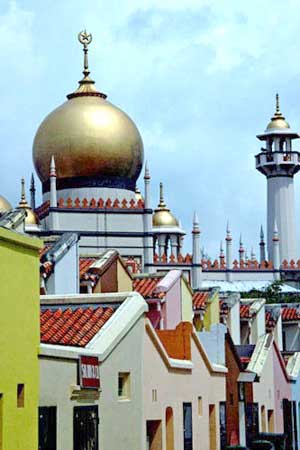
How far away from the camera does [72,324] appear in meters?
18.0

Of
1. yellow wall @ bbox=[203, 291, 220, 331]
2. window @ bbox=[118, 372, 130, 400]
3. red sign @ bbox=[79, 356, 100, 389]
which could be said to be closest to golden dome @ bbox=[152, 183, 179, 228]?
yellow wall @ bbox=[203, 291, 220, 331]

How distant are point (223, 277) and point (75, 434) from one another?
51350mm

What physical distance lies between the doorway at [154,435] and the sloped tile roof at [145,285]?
5.72 m

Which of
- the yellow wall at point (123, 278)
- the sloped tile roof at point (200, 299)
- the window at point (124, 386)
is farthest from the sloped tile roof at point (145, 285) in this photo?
the window at point (124, 386)

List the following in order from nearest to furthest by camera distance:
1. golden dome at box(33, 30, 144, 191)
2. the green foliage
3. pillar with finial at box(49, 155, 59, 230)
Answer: the green foliage < pillar with finial at box(49, 155, 59, 230) < golden dome at box(33, 30, 144, 191)

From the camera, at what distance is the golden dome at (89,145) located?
55.8 meters

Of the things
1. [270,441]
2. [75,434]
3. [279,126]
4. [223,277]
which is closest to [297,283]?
[223,277]

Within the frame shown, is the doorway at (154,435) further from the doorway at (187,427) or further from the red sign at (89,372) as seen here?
the red sign at (89,372)

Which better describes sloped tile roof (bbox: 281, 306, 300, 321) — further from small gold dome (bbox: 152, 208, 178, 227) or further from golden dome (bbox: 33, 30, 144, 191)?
small gold dome (bbox: 152, 208, 178, 227)

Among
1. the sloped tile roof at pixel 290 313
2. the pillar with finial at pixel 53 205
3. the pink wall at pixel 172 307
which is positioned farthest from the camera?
the pillar with finial at pixel 53 205

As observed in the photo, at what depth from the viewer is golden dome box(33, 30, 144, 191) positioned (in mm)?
55812

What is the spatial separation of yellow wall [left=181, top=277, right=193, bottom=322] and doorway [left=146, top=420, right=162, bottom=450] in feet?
20.2

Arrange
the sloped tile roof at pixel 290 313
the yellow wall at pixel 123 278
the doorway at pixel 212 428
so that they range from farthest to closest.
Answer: the sloped tile roof at pixel 290 313
the yellow wall at pixel 123 278
the doorway at pixel 212 428

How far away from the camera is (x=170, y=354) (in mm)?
21719
